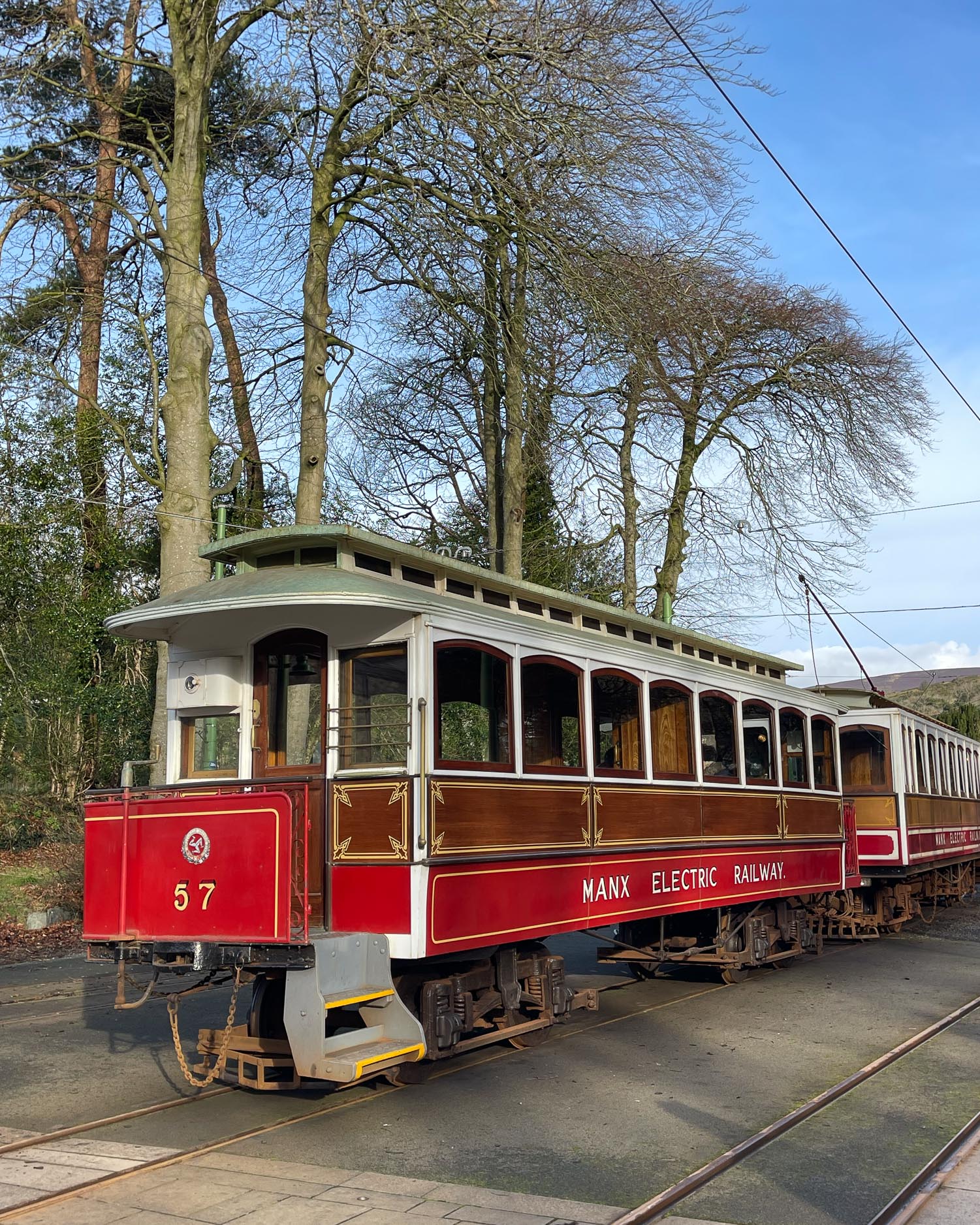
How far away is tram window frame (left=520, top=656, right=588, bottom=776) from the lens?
27.9 feet

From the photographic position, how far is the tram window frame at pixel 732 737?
37.0 ft

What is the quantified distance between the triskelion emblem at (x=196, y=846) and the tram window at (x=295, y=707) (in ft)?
3.54

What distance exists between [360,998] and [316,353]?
9.81 meters

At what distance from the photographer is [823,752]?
14.7 metres

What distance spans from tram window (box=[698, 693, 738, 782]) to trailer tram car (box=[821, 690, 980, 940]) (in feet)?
14.9

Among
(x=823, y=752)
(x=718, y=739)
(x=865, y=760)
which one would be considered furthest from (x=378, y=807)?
(x=865, y=760)

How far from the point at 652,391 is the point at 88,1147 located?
17.6 m

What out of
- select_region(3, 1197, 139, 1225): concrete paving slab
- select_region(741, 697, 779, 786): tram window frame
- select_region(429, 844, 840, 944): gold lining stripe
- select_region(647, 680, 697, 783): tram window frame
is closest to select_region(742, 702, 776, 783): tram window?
select_region(741, 697, 779, 786): tram window frame

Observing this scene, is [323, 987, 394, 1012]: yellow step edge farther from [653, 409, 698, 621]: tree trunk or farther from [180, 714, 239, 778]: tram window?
[653, 409, 698, 621]: tree trunk

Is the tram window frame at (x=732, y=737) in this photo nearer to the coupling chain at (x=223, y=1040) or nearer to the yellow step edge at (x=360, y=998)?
the yellow step edge at (x=360, y=998)

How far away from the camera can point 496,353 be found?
56.0 feet

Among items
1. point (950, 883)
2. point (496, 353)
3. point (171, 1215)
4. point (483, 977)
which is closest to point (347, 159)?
point (496, 353)

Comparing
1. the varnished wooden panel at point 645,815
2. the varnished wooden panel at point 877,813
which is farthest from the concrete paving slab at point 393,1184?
the varnished wooden panel at point 877,813

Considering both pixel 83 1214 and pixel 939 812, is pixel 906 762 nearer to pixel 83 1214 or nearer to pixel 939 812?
pixel 939 812
